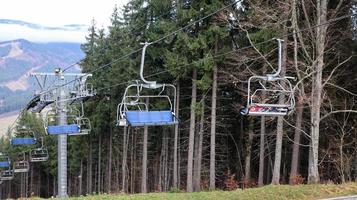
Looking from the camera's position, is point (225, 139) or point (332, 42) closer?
point (332, 42)

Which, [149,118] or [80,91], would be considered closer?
[149,118]

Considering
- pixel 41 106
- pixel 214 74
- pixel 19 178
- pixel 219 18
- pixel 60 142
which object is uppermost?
pixel 219 18

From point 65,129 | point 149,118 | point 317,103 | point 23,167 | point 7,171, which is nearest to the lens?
point 149,118

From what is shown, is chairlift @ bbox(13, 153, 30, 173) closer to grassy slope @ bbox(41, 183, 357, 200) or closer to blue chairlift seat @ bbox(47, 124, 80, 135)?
blue chairlift seat @ bbox(47, 124, 80, 135)

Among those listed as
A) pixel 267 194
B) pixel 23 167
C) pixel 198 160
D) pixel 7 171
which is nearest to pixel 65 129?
pixel 198 160

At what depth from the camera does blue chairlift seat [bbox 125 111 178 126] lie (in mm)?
15577

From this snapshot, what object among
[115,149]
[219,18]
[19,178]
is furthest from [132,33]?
[19,178]

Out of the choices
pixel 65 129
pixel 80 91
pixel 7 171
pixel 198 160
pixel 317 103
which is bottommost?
pixel 7 171

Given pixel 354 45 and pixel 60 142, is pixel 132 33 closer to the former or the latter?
pixel 60 142

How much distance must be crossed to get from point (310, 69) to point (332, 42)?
4269 millimetres

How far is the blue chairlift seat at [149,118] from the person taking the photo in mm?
15577

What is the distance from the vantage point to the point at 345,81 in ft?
88.7

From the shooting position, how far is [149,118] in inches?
632

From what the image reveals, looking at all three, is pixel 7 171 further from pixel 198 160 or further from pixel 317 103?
pixel 317 103
